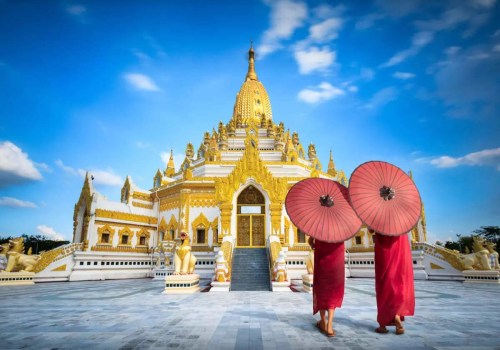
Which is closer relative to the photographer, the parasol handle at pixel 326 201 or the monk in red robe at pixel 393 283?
the monk in red robe at pixel 393 283

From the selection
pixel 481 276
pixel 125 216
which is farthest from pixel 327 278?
pixel 125 216

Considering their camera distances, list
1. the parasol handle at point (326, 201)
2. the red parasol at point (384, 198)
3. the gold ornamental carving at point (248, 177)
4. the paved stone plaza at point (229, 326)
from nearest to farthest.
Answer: the paved stone plaza at point (229, 326) < the red parasol at point (384, 198) < the parasol handle at point (326, 201) < the gold ornamental carving at point (248, 177)

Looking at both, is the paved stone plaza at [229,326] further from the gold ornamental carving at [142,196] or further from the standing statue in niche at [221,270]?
the gold ornamental carving at [142,196]

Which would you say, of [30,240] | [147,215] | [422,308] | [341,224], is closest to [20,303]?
[341,224]

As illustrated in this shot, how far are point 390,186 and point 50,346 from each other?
6.00 metres

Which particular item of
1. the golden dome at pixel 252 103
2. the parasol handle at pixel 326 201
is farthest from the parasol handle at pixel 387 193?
the golden dome at pixel 252 103

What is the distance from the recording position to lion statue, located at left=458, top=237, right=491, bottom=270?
1533 cm

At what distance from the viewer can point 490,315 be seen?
6824mm

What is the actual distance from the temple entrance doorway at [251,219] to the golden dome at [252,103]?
53.2 ft

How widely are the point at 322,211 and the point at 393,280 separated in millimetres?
1675

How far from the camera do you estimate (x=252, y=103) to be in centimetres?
3481

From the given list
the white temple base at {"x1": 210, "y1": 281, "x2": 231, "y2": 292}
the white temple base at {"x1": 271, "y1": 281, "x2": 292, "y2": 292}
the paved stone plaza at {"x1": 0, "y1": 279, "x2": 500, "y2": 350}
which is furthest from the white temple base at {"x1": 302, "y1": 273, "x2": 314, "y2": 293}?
the white temple base at {"x1": 210, "y1": 281, "x2": 231, "y2": 292}

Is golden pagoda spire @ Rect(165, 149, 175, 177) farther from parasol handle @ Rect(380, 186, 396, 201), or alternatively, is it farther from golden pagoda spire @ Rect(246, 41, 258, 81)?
parasol handle @ Rect(380, 186, 396, 201)

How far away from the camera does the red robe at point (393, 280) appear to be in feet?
16.8
